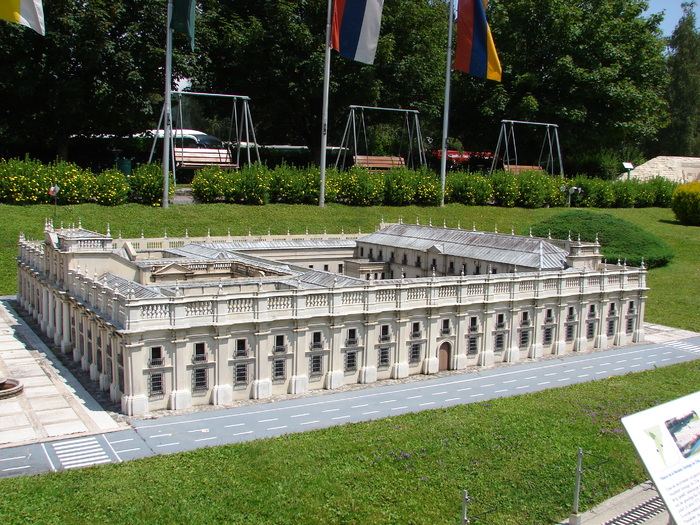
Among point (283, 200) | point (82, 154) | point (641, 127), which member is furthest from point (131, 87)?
point (641, 127)

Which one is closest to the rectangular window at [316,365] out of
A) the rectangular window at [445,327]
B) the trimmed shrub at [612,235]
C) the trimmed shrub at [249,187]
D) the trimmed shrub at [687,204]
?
the rectangular window at [445,327]

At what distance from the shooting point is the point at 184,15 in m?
72.9

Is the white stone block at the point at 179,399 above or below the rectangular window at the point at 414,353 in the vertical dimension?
below

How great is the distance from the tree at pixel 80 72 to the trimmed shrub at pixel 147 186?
30.4 feet

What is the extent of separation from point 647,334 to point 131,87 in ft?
203

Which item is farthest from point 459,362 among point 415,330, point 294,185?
point 294,185

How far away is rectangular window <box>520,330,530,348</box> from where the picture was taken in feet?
183

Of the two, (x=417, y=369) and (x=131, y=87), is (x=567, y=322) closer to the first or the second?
(x=417, y=369)

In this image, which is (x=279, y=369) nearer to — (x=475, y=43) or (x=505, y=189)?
(x=475, y=43)

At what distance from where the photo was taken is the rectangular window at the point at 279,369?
147 ft

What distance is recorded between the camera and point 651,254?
85.4m

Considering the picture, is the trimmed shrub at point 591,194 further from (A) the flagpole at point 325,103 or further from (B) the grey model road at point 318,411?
(B) the grey model road at point 318,411

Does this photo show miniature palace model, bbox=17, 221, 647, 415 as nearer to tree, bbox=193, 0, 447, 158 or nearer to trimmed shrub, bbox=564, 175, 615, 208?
tree, bbox=193, 0, 447, 158

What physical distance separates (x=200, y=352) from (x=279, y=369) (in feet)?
16.6
